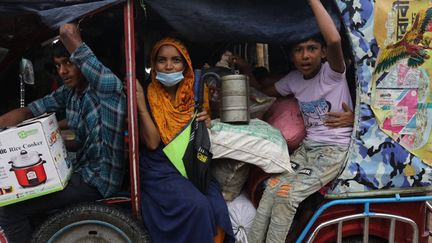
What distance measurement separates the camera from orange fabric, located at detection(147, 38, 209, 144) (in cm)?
274

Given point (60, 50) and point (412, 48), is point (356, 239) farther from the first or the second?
point (60, 50)

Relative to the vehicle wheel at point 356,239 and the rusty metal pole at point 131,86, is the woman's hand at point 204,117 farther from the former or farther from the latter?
the vehicle wheel at point 356,239

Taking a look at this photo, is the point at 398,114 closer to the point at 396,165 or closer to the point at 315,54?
the point at 396,165

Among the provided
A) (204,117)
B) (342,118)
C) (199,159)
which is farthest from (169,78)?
(342,118)

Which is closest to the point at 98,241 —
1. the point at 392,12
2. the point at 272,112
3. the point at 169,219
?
the point at 169,219

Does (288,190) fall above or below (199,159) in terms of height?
below

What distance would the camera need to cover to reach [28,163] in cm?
233

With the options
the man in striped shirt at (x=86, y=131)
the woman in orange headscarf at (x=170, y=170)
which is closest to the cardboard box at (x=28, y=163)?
the man in striped shirt at (x=86, y=131)

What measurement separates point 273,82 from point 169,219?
1.40 metres

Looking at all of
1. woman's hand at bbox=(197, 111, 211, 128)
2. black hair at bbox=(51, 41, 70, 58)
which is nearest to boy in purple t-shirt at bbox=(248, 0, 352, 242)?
woman's hand at bbox=(197, 111, 211, 128)

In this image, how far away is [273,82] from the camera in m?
3.29

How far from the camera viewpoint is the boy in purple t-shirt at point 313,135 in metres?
2.58

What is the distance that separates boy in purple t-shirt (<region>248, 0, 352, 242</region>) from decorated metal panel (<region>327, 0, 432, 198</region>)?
0.12 meters

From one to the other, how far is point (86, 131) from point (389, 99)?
1.92 m
